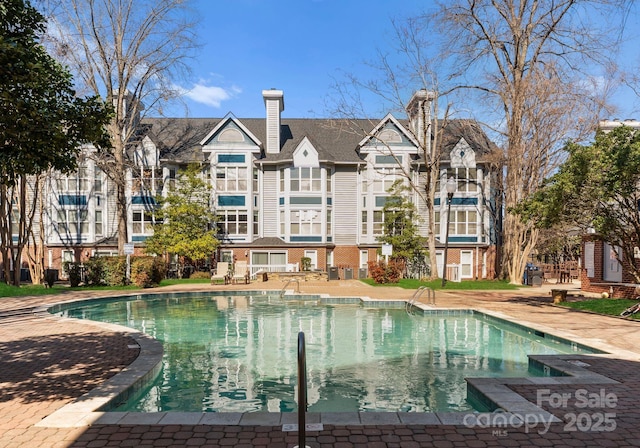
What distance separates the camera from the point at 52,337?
10.2m

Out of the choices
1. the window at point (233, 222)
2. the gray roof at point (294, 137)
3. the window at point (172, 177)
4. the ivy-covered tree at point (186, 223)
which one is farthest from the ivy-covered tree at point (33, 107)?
the window at point (172, 177)

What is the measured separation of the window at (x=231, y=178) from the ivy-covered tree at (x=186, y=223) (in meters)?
1.89

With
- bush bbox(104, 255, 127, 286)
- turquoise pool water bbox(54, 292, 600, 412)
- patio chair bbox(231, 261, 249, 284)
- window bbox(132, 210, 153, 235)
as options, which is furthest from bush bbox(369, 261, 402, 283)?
window bbox(132, 210, 153, 235)

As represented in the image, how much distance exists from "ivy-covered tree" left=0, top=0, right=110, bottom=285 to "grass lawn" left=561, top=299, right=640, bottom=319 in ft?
49.3

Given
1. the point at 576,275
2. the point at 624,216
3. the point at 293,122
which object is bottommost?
the point at 576,275

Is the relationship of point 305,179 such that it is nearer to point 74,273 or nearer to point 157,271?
point 157,271

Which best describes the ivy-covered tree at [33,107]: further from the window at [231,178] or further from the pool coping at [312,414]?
the window at [231,178]

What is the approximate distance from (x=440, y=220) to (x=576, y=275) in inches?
478

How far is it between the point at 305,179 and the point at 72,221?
19041mm

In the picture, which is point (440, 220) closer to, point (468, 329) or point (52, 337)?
point (468, 329)

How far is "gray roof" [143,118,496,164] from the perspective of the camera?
33375 millimetres

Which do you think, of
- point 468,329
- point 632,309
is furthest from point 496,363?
point 632,309

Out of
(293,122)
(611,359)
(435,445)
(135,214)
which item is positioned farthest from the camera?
(293,122)

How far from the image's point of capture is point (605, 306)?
14555 mm
